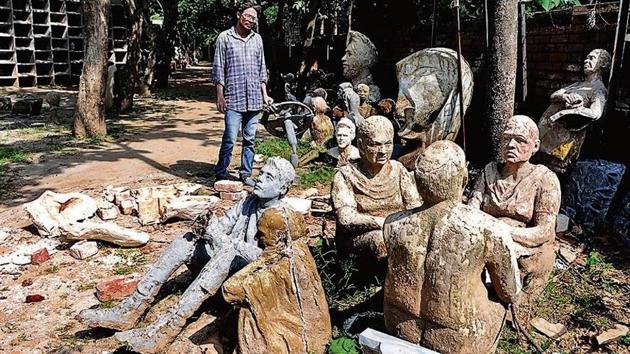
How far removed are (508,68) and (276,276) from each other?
3330 millimetres

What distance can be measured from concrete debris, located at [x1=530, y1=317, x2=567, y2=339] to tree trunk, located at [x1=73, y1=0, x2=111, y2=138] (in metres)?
8.07

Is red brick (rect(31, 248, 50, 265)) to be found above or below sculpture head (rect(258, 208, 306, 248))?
below

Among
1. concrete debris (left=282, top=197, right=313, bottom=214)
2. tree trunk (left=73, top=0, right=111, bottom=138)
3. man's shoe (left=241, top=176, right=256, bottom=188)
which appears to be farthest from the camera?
tree trunk (left=73, top=0, right=111, bottom=138)

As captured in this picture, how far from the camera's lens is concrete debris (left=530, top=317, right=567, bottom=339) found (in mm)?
3408

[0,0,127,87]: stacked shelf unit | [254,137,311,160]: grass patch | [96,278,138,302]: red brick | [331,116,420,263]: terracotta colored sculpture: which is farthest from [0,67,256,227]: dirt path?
[0,0,127,87]: stacked shelf unit

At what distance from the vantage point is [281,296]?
2.84m

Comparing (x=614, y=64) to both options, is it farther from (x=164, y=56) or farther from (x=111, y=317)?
(x=164, y=56)

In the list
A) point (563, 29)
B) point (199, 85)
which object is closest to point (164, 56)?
point (199, 85)

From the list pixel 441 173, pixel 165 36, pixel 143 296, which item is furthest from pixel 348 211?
pixel 165 36

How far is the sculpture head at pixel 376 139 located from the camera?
3377 millimetres

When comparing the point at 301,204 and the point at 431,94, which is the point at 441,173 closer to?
the point at 301,204

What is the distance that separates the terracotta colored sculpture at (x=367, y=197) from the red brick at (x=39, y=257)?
2.61m

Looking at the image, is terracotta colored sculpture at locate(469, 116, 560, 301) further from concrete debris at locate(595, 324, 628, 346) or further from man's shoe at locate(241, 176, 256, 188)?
man's shoe at locate(241, 176, 256, 188)

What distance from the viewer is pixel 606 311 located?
3738 millimetres
